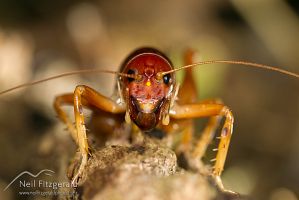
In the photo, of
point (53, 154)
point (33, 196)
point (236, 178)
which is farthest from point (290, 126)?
point (33, 196)

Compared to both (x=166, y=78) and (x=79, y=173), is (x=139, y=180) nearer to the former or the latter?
(x=79, y=173)

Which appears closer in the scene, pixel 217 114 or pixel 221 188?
pixel 221 188

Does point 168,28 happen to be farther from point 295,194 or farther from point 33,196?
point 33,196

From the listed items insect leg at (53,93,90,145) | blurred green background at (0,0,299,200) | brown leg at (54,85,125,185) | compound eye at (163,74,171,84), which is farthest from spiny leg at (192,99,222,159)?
insect leg at (53,93,90,145)

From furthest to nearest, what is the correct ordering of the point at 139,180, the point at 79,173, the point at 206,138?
the point at 206,138 → the point at 79,173 → the point at 139,180

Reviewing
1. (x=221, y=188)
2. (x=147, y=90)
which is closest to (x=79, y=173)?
(x=147, y=90)

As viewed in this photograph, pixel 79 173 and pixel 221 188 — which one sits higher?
pixel 79 173

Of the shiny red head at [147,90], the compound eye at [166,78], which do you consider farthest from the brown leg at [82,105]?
the compound eye at [166,78]
